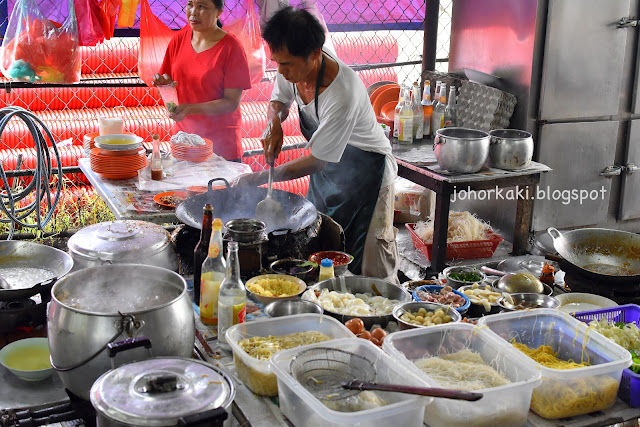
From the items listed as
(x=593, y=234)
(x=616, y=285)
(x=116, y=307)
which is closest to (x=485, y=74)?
(x=593, y=234)

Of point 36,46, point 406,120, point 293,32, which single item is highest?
point 293,32

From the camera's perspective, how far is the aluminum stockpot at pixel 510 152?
478cm

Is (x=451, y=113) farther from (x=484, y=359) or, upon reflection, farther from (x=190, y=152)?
(x=484, y=359)

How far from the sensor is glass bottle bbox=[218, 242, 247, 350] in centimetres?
231

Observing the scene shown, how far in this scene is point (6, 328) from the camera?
2357mm

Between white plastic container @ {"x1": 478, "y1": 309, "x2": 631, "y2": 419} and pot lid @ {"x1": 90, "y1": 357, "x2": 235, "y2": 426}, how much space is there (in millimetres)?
983

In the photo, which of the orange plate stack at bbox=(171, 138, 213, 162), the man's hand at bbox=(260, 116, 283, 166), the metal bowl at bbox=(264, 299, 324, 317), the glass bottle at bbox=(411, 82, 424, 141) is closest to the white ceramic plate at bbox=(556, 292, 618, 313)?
the metal bowl at bbox=(264, 299, 324, 317)

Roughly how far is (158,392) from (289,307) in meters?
0.87

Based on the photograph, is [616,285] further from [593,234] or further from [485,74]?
[485,74]

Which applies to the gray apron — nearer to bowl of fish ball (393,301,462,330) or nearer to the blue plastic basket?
the blue plastic basket

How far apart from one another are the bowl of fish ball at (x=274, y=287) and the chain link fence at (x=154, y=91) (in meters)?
2.82

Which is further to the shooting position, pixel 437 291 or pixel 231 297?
pixel 437 291

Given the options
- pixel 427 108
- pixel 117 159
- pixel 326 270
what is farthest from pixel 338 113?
pixel 427 108

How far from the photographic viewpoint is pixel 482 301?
2777mm
